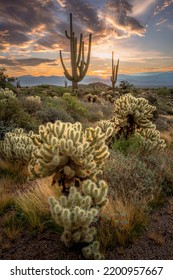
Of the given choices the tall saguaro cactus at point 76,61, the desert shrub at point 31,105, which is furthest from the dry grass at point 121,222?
the tall saguaro cactus at point 76,61

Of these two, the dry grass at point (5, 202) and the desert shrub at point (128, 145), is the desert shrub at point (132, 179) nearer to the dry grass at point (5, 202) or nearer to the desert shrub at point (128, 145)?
the desert shrub at point (128, 145)

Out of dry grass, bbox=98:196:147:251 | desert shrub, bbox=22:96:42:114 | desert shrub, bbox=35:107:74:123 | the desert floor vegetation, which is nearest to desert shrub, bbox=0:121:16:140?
the desert floor vegetation

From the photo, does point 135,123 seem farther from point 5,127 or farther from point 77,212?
Answer: point 77,212

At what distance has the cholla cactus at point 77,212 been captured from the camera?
2914mm

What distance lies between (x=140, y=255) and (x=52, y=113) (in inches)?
323

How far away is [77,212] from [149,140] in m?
3.93

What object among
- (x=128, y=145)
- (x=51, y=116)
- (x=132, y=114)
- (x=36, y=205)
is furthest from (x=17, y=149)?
(x=51, y=116)

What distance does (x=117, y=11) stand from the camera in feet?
26.6

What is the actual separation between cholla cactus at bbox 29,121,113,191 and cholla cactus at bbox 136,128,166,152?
2.72 metres

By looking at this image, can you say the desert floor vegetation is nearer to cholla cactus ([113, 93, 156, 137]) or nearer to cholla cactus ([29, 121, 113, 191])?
cholla cactus ([29, 121, 113, 191])

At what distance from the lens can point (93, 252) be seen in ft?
10.1

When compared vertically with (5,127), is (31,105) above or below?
above

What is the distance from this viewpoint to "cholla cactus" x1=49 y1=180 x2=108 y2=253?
2914 millimetres

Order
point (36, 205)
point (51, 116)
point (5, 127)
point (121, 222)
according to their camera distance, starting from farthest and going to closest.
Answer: point (51, 116)
point (5, 127)
point (36, 205)
point (121, 222)
